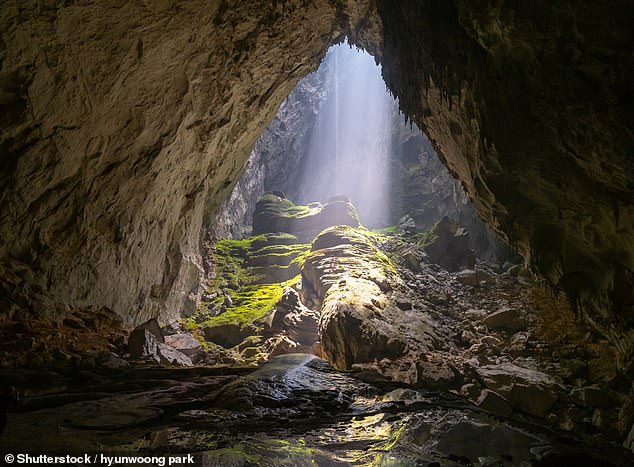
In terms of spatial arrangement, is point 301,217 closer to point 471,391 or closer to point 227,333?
point 227,333

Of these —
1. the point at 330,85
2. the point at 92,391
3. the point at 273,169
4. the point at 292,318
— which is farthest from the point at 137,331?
the point at 330,85

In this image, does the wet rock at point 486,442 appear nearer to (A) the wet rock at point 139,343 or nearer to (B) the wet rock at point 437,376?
(B) the wet rock at point 437,376

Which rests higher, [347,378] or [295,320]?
[295,320]

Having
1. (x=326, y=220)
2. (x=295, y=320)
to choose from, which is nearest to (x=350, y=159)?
(x=326, y=220)

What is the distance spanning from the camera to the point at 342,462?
235 cm

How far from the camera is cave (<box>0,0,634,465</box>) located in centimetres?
306

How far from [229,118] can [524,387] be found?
10004 mm

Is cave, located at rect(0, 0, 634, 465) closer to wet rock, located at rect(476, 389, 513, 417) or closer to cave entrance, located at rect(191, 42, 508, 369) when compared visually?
wet rock, located at rect(476, 389, 513, 417)

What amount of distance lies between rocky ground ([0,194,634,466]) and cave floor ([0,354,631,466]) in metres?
0.02

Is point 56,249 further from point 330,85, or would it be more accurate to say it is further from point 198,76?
point 330,85

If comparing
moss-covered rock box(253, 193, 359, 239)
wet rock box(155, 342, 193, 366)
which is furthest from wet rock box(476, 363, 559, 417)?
moss-covered rock box(253, 193, 359, 239)

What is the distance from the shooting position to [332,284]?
13.2 metres

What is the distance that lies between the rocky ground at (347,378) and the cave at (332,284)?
41mm

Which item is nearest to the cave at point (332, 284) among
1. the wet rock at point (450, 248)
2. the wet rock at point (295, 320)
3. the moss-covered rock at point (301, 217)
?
the wet rock at point (295, 320)
